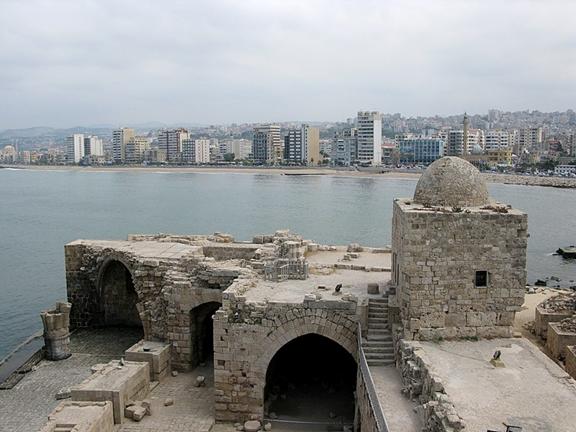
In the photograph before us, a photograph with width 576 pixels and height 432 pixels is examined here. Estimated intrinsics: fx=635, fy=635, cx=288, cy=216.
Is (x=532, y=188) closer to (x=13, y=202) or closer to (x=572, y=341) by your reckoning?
(x=13, y=202)

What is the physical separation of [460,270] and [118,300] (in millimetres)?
16611

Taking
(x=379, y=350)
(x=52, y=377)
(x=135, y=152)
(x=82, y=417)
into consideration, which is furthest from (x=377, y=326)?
(x=135, y=152)

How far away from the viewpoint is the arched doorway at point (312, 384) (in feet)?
52.8

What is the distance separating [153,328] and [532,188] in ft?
308

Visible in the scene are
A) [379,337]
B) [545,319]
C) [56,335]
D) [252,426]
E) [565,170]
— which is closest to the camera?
[379,337]

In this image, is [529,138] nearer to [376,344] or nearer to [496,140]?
[496,140]

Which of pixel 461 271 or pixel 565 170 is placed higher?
pixel 461 271

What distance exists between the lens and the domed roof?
14977mm

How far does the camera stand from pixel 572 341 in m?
16.7

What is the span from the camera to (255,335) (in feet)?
50.3

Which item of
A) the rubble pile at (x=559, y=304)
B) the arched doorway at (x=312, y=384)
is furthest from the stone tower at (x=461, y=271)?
the rubble pile at (x=559, y=304)

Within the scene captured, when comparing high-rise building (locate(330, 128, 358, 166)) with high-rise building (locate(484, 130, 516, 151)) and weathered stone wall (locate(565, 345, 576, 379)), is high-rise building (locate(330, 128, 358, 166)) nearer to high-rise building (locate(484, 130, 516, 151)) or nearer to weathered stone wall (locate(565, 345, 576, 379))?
high-rise building (locate(484, 130, 516, 151))

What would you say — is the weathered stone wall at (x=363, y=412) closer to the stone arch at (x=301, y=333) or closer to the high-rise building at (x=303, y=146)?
the stone arch at (x=301, y=333)

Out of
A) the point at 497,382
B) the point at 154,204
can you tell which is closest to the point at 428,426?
the point at 497,382
